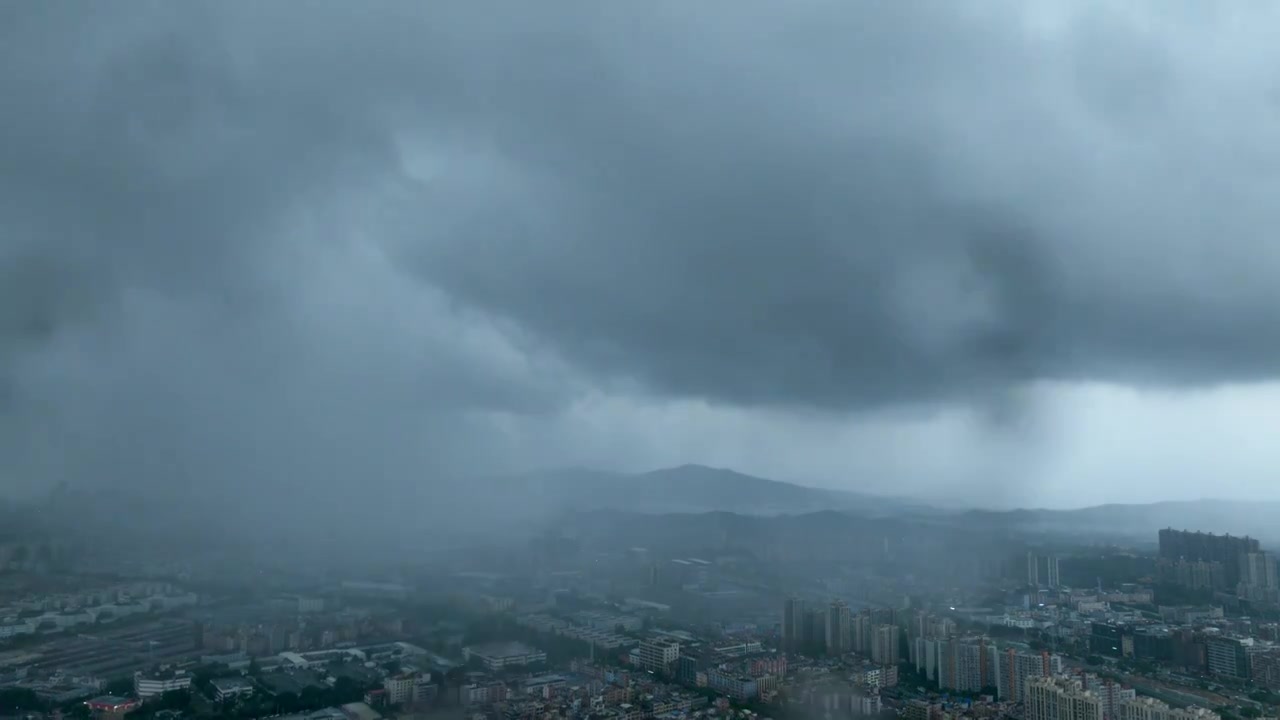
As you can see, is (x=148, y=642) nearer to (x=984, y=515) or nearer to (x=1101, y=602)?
(x=1101, y=602)

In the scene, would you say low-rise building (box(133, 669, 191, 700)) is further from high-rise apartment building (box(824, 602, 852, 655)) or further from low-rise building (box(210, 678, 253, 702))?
high-rise apartment building (box(824, 602, 852, 655))

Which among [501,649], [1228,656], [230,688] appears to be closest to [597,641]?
[501,649]

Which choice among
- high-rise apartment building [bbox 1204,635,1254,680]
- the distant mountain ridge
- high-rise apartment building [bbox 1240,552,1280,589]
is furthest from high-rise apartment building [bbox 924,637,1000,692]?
the distant mountain ridge

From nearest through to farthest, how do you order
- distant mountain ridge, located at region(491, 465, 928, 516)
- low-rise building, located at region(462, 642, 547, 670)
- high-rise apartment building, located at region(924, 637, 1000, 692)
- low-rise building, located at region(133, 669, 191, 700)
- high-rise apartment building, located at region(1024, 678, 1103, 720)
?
low-rise building, located at region(133, 669, 191, 700)
high-rise apartment building, located at region(1024, 678, 1103, 720)
low-rise building, located at region(462, 642, 547, 670)
high-rise apartment building, located at region(924, 637, 1000, 692)
distant mountain ridge, located at region(491, 465, 928, 516)

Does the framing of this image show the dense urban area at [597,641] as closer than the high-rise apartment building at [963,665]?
Yes

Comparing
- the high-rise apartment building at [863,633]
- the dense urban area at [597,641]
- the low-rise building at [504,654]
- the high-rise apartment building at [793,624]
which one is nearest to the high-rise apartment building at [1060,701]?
the dense urban area at [597,641]

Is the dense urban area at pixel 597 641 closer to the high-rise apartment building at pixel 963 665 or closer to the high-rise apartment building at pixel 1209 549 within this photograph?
the high-rise apartment building at pixel 963 665

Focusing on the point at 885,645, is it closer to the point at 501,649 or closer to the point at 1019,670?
the point at 1019,670
